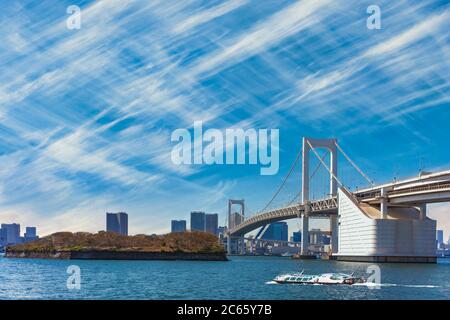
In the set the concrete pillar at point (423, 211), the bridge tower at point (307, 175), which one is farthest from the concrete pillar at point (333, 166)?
the concrete pillar at point (423, 211)

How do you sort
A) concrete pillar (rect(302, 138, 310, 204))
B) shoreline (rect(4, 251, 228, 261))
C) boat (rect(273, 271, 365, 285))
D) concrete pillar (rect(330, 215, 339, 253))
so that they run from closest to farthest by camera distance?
boat (rect(273, 271, 365, 285))
shoreline (rect(4, 251, 228, 261))
concrete pillar (rect(330, 215, 339, 253))
concrete pillar (rect(302, 138, 310, 204))

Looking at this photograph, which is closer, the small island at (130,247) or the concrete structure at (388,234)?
the concrete structure at (388,234)

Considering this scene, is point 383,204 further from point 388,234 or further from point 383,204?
point 388,234

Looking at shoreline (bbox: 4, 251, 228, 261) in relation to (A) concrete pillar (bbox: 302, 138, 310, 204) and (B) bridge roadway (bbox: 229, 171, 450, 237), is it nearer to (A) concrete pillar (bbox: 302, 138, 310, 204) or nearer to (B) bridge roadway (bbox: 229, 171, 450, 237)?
(B) bridge roadway (bbox: 229, 171, 450, 237)

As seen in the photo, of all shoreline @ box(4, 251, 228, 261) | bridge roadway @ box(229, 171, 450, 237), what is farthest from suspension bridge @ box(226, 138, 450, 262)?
shoreline @ box(4, 251, 228, 261)

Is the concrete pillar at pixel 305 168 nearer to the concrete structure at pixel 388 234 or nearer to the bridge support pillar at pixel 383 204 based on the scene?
the concrete structure at pixel 388 234

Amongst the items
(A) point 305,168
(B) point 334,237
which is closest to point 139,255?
(B) point 334,237

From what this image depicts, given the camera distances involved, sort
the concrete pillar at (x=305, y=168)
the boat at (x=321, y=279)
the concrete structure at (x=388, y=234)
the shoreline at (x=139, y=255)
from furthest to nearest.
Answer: the concrete pillar at (x=305, y=168), the shoreline at (x=139, y=255), the concrete structure at (x=388, y=234), the boat at (x=321, y=279)
